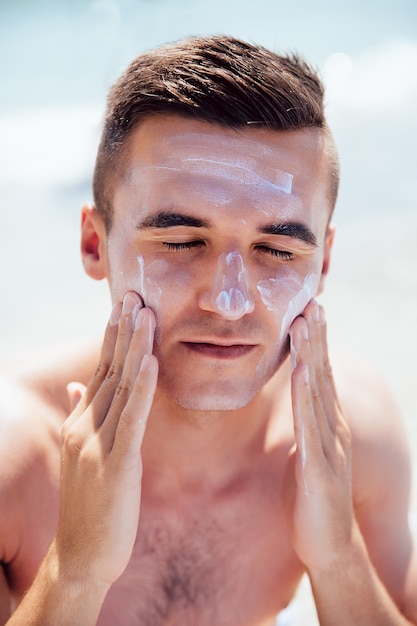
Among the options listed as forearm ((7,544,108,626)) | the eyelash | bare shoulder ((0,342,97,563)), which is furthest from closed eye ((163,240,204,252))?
forearm ((7,544,108,626))

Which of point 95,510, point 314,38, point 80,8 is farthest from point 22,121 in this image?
point 95,510

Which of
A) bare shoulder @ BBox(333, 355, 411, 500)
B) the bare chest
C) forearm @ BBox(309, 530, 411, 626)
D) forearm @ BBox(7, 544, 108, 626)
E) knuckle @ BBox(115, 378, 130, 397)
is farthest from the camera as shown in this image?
bare shoulder @ BBox(333, 355, 411, 500)

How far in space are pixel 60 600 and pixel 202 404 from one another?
1.63 ft

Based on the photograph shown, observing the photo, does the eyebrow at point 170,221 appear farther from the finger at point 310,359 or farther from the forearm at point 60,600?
the forearm at point 60,600

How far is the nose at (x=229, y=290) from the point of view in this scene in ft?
4.96

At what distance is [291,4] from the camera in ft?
19.8

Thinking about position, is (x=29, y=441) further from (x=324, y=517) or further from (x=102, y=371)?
(x=324, y=517)

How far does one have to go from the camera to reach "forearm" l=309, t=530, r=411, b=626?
1.65 metres

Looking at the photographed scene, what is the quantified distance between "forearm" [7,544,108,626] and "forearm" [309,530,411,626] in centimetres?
51

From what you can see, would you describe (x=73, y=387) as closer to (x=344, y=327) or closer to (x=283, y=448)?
(x=283, y=448)

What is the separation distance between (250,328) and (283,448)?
0.53 m

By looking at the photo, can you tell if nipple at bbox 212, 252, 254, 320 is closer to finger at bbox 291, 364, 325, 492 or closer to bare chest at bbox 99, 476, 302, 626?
finger at bbox 291, 364, 325, 492

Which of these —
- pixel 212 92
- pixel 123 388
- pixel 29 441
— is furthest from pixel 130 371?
pixel 212 92

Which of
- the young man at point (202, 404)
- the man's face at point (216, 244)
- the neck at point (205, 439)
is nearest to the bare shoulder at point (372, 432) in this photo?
the young man at point (202, 404)
